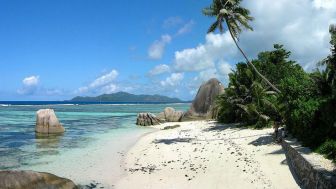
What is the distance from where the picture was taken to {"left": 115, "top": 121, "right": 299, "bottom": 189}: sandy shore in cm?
1394

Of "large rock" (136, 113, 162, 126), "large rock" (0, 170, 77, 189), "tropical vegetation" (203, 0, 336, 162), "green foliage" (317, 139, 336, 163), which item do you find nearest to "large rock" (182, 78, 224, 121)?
"large rock" (136, 113, 162, 126)

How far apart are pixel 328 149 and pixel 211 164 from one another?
5.03 meters

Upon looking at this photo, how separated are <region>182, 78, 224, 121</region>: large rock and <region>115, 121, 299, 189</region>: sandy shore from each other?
18.0 metres

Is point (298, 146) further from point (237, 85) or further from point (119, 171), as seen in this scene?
point (237, 85)

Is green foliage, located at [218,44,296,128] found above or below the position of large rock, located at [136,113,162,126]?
above

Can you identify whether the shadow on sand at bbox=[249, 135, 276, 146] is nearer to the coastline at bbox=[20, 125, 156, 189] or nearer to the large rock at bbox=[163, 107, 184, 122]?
the coastline at bbox=[20, 125, 156, 189]

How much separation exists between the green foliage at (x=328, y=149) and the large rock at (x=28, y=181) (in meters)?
8.26

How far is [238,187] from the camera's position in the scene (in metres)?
13.2

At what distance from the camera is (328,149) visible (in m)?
13.4

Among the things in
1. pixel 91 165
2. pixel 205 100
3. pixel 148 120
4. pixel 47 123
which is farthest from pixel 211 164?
pixel 205 100

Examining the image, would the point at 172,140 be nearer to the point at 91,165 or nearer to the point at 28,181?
the point at 91,165


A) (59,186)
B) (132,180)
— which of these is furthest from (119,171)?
(59,186)

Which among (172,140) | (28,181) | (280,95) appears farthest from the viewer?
(172,140)

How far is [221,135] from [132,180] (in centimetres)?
1093
